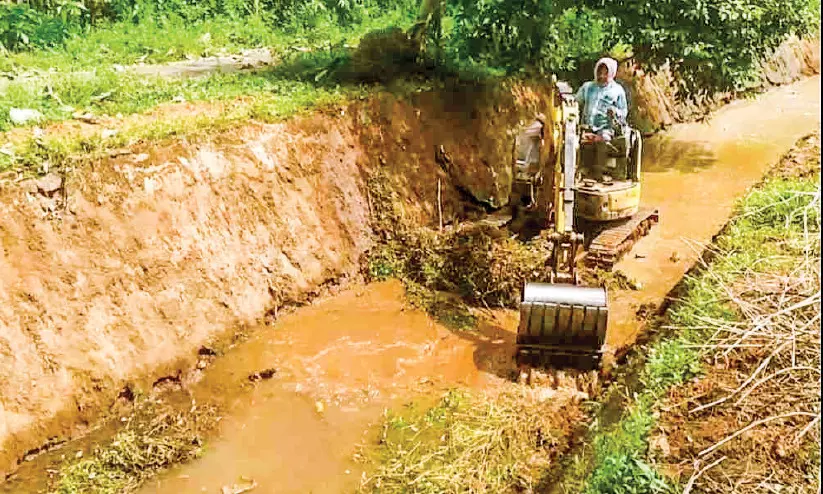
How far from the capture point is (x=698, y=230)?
11672mm

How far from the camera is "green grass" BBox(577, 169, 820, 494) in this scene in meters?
4.72

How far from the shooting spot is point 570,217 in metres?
7.80

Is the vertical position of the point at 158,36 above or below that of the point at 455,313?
above

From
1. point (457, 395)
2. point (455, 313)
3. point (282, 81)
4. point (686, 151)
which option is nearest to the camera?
point (457, 395)

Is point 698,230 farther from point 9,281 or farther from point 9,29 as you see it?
point 9,29

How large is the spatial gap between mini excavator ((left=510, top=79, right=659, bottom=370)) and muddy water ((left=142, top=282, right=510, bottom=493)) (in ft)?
2.75

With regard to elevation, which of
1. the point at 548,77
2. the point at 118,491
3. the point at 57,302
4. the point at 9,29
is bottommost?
the point at 118,491

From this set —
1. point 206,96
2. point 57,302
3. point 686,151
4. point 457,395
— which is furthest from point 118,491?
point 686,151

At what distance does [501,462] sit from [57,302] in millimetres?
3982

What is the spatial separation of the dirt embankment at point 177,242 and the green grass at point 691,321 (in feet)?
13.1

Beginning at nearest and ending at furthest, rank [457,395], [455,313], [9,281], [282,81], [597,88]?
1. [9,281]
2. [457,395]
3. [455,313]
4. [597,88]
5. [282,81]

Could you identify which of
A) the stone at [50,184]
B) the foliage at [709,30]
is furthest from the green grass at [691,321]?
the stone at [50,184]

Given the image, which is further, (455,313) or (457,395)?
(455,313)

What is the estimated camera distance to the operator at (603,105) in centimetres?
977
